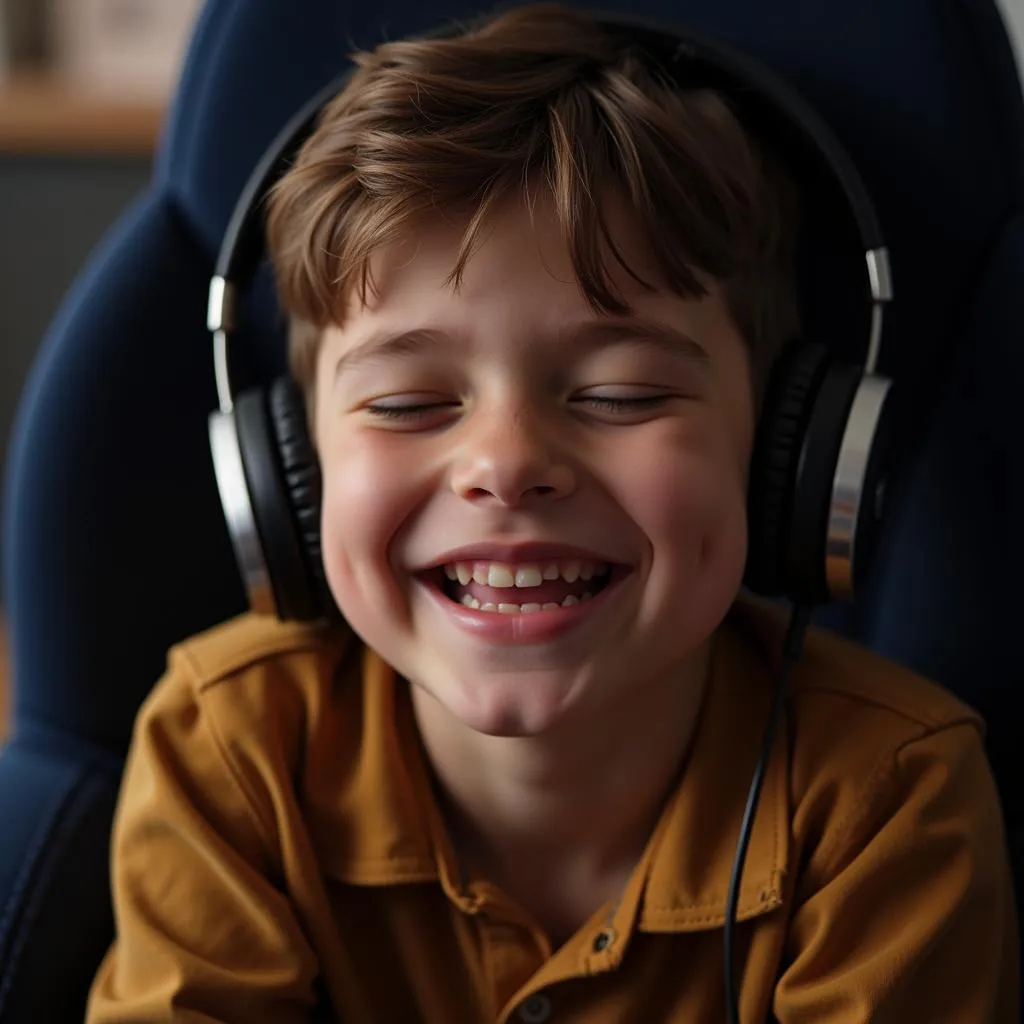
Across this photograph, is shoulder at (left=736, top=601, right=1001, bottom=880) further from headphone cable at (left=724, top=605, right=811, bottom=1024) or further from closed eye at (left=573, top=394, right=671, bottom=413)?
closed eye at (left=573, top=394, right=671, bottom=413)

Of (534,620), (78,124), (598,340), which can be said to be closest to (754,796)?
(534,620)

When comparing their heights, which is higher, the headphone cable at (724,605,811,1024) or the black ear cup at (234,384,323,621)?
the black ear cup at (234,384,323,621)

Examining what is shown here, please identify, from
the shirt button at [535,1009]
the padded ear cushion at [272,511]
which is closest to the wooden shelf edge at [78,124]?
the padded ear cushion at [272,511]

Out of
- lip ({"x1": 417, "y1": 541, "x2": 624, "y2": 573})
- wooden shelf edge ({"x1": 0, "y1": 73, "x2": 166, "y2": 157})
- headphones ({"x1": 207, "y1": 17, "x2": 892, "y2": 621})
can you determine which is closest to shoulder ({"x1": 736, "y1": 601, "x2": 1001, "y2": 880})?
headphones ({"x1": 207, "y1": 17, "x2": 892, "y2": 621})

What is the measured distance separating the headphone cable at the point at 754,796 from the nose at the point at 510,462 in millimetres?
197

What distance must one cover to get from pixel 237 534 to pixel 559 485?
228 mm

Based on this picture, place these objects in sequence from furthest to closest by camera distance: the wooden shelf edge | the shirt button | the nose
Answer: the wooden shelf edge
the shirt button
the nose

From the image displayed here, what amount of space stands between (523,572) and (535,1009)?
30 cm

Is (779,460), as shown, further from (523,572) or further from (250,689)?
(250,689)

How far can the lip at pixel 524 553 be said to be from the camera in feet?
2.93

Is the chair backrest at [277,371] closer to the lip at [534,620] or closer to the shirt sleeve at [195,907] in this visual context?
the shirt sleeve at [195,907]

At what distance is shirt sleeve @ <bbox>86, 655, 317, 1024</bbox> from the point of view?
3.06ft

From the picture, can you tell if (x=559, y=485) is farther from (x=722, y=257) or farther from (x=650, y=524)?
(x=722, y=257)

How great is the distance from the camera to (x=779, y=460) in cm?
92
